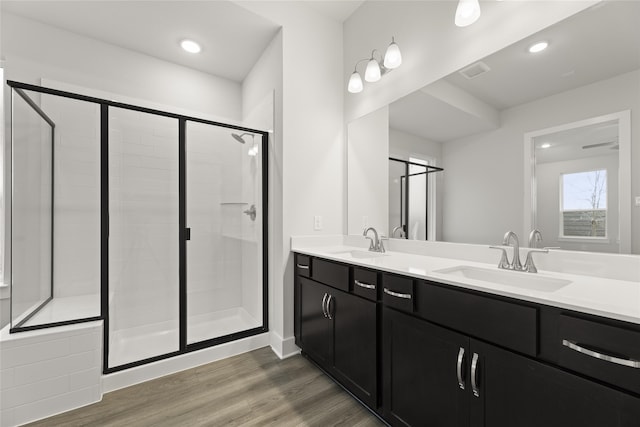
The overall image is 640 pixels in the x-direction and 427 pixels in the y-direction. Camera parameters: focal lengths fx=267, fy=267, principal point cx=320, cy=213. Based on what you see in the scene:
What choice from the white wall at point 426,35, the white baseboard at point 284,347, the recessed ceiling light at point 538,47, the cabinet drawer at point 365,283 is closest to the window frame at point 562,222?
the recessed ceiling light at point 538,47

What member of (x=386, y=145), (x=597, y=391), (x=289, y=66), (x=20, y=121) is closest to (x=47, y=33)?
(x=20, y=121)

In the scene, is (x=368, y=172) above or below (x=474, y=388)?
above

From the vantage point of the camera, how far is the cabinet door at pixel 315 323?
1.85 metres

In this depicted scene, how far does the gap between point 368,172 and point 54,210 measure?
269 centimetres

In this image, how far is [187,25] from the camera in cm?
229

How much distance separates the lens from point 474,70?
5.19ft

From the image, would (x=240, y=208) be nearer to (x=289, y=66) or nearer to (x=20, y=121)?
(x=289, y=66)

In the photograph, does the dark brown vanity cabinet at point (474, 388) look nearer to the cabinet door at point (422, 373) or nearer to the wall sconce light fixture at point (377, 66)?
the cabinet door at point (422, 373)

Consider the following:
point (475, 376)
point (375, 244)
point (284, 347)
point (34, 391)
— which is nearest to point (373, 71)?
point (375, 244)

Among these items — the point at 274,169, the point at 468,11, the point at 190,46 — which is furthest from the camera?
the point at 190,46

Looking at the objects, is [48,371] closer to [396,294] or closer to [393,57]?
[396,294]

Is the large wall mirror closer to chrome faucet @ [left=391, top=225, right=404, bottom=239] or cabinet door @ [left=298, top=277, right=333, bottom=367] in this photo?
chrome faucet @ [left=391, top=225, right=404, bottom=239]

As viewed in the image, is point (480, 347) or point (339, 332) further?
point (339, 332)

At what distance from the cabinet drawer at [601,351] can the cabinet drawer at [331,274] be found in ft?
3.38
